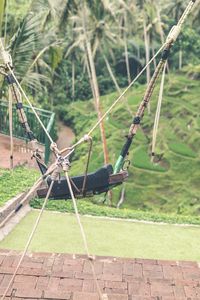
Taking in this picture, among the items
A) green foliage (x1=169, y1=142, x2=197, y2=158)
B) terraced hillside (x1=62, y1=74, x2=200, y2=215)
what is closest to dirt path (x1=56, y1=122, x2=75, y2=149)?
terraced hillside (x1=62, y1=74, x2=200, y2=215)

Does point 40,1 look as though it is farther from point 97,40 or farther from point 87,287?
point 97,40

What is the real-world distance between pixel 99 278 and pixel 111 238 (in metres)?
1.43

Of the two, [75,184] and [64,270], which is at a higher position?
[75,184]

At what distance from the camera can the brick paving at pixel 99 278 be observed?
16.2 ft

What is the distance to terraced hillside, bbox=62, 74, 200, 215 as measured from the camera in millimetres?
15844

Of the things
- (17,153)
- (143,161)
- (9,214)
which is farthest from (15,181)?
(143,161)

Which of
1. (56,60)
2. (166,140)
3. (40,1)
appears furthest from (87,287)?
(166,140)

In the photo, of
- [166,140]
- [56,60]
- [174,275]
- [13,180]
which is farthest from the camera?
[166,140]

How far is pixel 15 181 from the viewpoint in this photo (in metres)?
8.45

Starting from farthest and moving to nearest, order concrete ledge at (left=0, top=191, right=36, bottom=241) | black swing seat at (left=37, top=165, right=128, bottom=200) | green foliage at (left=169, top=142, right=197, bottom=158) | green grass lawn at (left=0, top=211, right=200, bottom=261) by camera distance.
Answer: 1. green foliage at (left=169, top=142, right=197, bottom=158)
2. concrete ledge at (left=0, top=191, right=36, bottom=241)
3. green grass lawn at (left=0, top=211, right=200, bottom=261)
4. black swing seat at (left=37, top=165, right=128, bottom=200)

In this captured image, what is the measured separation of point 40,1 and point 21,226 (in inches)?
245

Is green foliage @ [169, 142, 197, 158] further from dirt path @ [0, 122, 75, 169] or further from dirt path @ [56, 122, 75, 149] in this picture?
dirt path @ [0, 122, 75, 169]

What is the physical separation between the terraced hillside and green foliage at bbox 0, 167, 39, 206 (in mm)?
5216

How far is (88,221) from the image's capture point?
7.46 metres
